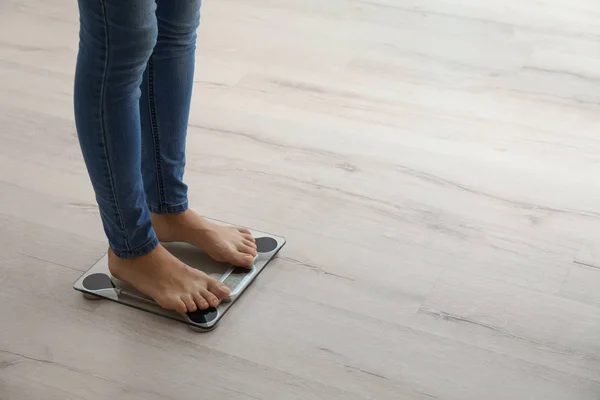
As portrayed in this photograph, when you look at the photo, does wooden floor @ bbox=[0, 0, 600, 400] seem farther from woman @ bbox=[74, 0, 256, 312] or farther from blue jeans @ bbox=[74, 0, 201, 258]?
blue jeans @ bbox=[74, 0, 201, 258]

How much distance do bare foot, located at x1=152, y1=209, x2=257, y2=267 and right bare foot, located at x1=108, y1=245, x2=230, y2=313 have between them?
82 mm

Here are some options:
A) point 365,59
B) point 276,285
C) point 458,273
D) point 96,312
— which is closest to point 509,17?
point 365,59

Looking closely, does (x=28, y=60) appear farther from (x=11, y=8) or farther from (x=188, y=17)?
(x=188, y=17)

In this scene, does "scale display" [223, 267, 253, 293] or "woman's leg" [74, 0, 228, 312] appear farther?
"scale display" [223, 267, 253, 293]

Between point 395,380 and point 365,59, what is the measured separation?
1170 mm

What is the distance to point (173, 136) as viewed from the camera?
136 centimetres

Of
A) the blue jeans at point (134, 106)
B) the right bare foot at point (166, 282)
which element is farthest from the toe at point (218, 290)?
the blue jeans at point (134, 106)

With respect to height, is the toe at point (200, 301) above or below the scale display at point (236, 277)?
above

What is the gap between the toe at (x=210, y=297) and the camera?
4.39 ft

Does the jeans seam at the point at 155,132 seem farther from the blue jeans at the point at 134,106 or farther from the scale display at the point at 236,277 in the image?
the scale display at the point at 236,277

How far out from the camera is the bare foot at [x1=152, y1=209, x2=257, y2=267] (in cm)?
142

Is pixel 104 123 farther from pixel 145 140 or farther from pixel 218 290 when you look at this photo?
pixel 218 290

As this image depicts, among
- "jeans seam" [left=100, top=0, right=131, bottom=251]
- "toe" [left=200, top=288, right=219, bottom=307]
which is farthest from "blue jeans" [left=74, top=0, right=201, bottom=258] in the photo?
"toe" [left=200, top=288, right=219, bottom=307]

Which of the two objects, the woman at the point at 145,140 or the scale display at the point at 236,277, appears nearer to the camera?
the woman at the point at 145,140
